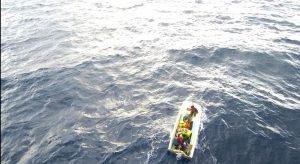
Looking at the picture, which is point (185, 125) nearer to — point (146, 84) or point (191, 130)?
point (191, 130)

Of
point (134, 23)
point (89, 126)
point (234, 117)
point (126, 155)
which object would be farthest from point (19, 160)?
point (134, 23)

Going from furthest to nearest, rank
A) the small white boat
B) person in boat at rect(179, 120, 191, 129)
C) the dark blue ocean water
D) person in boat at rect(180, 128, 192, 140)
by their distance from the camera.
A: person in boat at rect(179, 120, 191, 129), person in boat at rect(180, 128, 192, 140), the dark blue ocean water, the small white boat

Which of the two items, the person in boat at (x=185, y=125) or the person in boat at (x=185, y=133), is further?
the person in boat at (x=185, y=125)

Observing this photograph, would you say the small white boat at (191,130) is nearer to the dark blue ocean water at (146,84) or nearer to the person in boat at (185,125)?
the person in boat at (185,125)

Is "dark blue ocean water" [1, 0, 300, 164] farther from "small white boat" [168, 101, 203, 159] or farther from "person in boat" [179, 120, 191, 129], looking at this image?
"person in boat" [179, 120, 191, 129]

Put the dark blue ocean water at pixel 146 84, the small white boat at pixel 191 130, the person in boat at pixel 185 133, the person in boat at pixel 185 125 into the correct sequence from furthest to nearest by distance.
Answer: the person in boat at pixel 185 125 < the person in boat at pixel 185 133 < the dark blue ocean water at pixel 146 84 < the small white boat at pixel 191 130

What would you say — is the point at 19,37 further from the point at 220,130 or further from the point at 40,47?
the point at 220,130

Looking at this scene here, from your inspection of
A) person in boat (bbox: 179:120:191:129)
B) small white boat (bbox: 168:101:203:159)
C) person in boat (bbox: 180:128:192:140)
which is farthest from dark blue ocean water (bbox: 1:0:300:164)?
person in boat (bbox: 180:128:192:140)

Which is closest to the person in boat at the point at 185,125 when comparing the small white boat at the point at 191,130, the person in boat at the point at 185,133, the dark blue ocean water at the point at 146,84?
the small white boat at the point at 191,130
